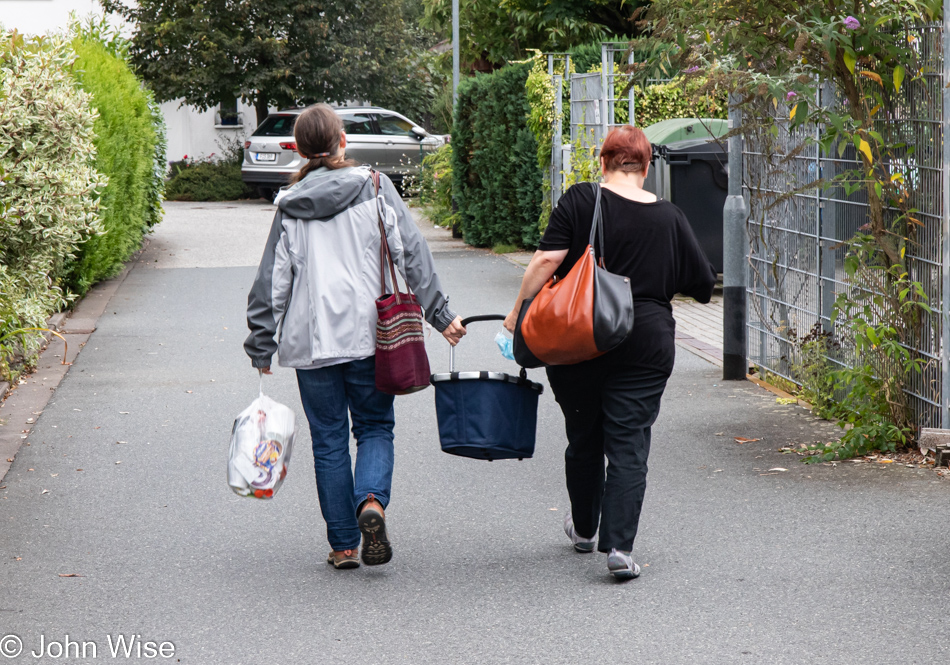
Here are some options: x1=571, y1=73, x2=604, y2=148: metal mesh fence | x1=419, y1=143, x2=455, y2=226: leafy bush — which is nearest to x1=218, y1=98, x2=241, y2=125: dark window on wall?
x1=419, y1=143, x2=455, y2=226: leafy bush

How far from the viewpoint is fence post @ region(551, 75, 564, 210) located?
14.4 metres

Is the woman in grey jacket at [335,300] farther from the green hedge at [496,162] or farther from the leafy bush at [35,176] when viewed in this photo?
the green hedge at [496,162]

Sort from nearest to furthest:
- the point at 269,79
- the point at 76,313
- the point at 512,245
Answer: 1. the point at 76,313
2. the point at 512,245
3. the point at 269,79

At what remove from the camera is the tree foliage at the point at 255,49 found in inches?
1178

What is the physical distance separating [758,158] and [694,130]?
16.0 feet

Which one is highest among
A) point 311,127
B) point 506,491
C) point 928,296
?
point 311,127

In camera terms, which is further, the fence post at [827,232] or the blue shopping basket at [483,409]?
the fence post at [827,232]

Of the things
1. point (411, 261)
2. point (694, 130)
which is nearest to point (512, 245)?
point (694, 130)

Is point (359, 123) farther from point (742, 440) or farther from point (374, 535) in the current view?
point (374, 535)

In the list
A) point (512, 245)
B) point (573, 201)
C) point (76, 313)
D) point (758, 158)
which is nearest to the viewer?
point (573, 201)

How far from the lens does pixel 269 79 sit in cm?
3025

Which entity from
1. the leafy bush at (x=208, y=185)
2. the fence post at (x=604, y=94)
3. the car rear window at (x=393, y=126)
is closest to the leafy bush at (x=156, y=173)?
the fence post at (x=604, y=94)

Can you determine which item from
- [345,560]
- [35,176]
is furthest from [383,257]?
[35,176]

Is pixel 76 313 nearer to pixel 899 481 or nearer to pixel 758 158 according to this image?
pixel 758 158
